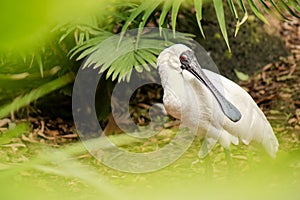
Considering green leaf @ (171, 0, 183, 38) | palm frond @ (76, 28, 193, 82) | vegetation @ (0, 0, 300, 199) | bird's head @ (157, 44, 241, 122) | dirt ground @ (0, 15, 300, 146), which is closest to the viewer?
vegetation @ (0, 0, 300, 199)

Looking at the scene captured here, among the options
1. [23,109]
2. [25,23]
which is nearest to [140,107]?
[23,109]

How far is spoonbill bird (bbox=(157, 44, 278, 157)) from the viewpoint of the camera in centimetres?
154

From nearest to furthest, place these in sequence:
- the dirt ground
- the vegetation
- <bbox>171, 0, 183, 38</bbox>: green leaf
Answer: the vegetation, <bbox>171, 0, 183, 38</bbox>: green leaf, the dirt ground

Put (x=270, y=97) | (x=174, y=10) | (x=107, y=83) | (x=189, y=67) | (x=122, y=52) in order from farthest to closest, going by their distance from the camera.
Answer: (x=270, y=97) < (x=107, y=83) < (x=122, y=52) < (x=174, y=10) < (x=189, y=67)

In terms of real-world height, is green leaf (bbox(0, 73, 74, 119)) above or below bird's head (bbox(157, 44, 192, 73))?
below

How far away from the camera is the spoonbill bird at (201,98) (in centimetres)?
154

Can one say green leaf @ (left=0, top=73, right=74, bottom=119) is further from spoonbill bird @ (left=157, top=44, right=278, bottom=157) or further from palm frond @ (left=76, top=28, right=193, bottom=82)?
spoonbill bird @ (left=157, top=44, right=278, bottom=157)

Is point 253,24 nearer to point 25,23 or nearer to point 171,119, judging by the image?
point 171,119

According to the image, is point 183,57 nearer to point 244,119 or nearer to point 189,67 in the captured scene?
point 189,67

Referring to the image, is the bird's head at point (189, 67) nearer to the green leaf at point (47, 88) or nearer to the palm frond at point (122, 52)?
the palm frond at point (122, 52)

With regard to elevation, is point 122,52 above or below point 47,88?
above

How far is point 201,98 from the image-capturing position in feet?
5.14

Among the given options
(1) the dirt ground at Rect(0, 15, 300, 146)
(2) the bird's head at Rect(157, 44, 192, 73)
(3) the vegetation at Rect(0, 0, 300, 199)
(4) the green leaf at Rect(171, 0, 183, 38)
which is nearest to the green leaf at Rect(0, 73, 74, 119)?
(3) the vegetation at Rect(0, 0, 300, 199)

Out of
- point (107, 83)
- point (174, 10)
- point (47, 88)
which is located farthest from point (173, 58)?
point (47, 88)
